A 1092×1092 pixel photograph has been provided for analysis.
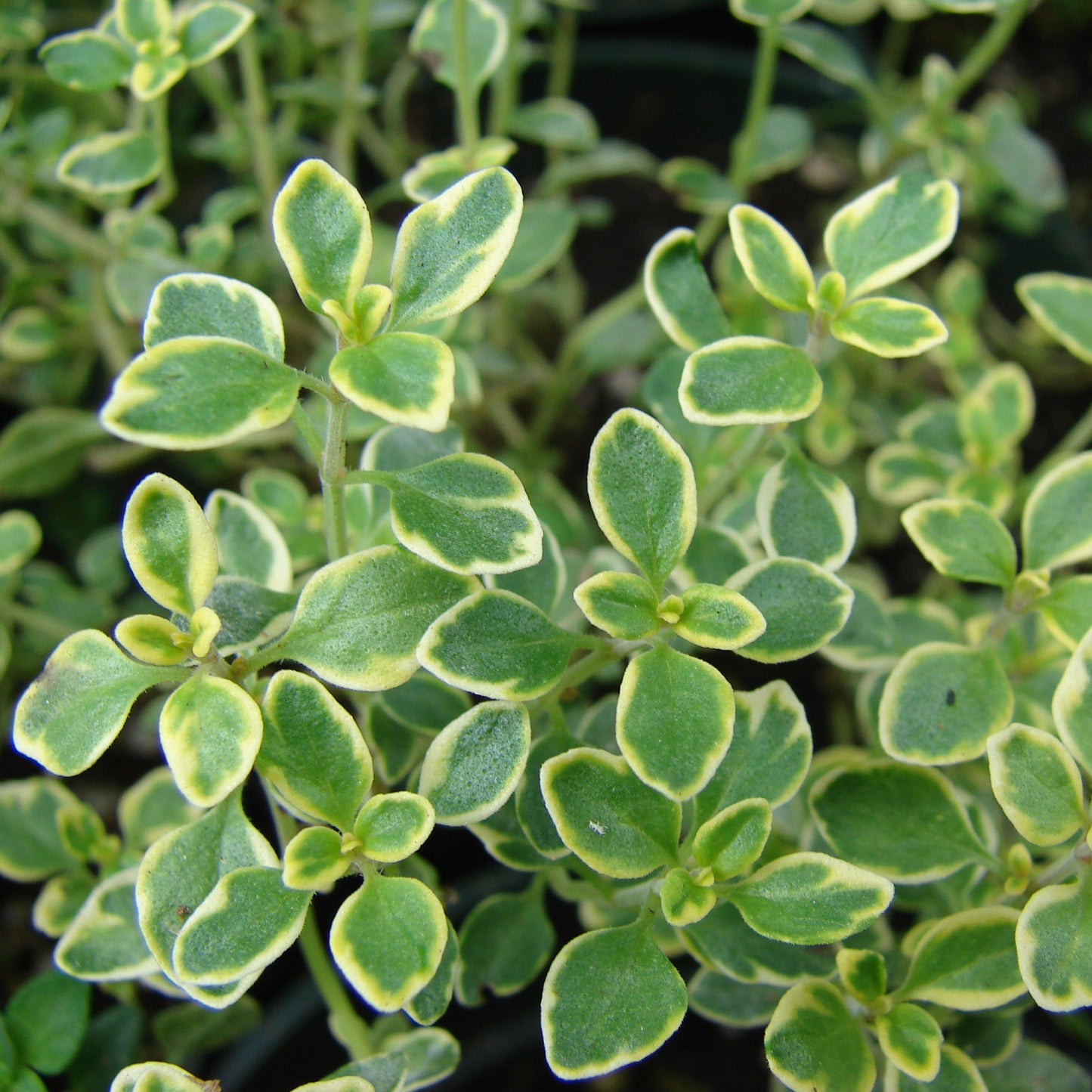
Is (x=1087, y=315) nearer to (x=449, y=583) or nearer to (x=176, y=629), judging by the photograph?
(x=449, y=583)

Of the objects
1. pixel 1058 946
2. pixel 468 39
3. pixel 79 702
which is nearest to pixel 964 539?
pixel 1058 946

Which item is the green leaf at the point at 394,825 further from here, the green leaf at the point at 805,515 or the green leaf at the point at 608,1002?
the green leaf at the point at 805,515

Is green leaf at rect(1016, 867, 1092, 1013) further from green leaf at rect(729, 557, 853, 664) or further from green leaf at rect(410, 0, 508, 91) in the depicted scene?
green leaf at rect(410, 0, 508, 91)

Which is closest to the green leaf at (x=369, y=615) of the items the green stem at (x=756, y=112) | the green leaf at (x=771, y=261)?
the green leaf at (x=771, y=261)

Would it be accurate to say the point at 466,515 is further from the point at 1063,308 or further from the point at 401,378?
the point at 1063,308

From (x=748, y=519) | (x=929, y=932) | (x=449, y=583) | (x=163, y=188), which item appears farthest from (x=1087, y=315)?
(x=163, y=188)
